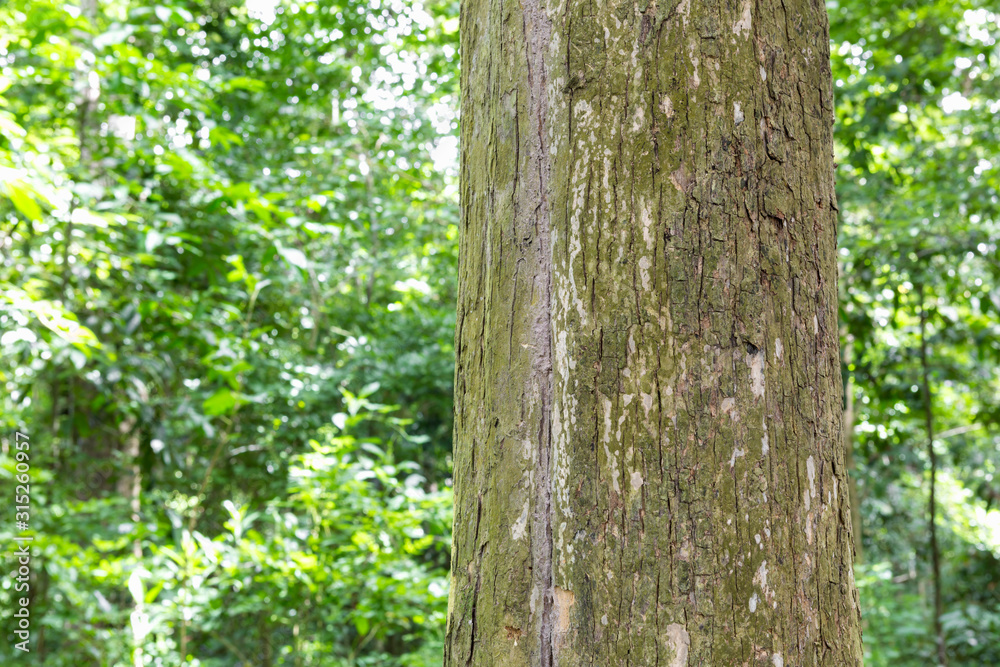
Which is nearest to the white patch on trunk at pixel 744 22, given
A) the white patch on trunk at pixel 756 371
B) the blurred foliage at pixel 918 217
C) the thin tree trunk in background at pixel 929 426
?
the white patch on trunk at pixel 756 371

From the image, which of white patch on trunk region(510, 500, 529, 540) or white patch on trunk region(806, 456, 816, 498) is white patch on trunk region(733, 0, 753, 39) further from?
white patch on trunk region(510, 500, 529, 540)

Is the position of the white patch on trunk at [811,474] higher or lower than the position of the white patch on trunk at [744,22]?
lower

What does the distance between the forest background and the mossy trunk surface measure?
1.83 metres

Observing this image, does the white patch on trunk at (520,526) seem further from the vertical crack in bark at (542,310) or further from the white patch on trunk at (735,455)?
the white patch on trunk at (735,455)

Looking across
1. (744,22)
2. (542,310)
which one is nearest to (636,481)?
(542,310)

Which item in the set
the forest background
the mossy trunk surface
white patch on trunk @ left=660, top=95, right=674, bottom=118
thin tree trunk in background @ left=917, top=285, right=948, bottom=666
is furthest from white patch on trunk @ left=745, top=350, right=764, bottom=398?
thin tree trunk in background @ left=917, top=285, right=948, bottom=666

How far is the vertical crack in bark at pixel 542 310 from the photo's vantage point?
0.74 metres

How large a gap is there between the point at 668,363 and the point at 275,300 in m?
3.88

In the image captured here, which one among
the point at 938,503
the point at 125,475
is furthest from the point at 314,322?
the point at 938,503

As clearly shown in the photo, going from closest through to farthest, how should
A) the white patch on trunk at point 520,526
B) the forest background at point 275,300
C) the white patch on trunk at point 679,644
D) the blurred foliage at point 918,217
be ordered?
the white patch on trunk at point 679,644 → the white patch on trunk at point 520,526 → the forest background at point 275,300 → the blurred foliage at point 918,217

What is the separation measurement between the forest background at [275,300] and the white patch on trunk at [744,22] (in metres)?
1.98

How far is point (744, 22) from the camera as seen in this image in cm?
73

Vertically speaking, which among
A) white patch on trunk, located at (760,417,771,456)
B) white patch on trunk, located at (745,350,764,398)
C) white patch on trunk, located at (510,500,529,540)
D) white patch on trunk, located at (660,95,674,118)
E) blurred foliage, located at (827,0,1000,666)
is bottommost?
white patch on trunk, located at (510,500,529,540)

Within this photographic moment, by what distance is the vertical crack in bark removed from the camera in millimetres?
736
